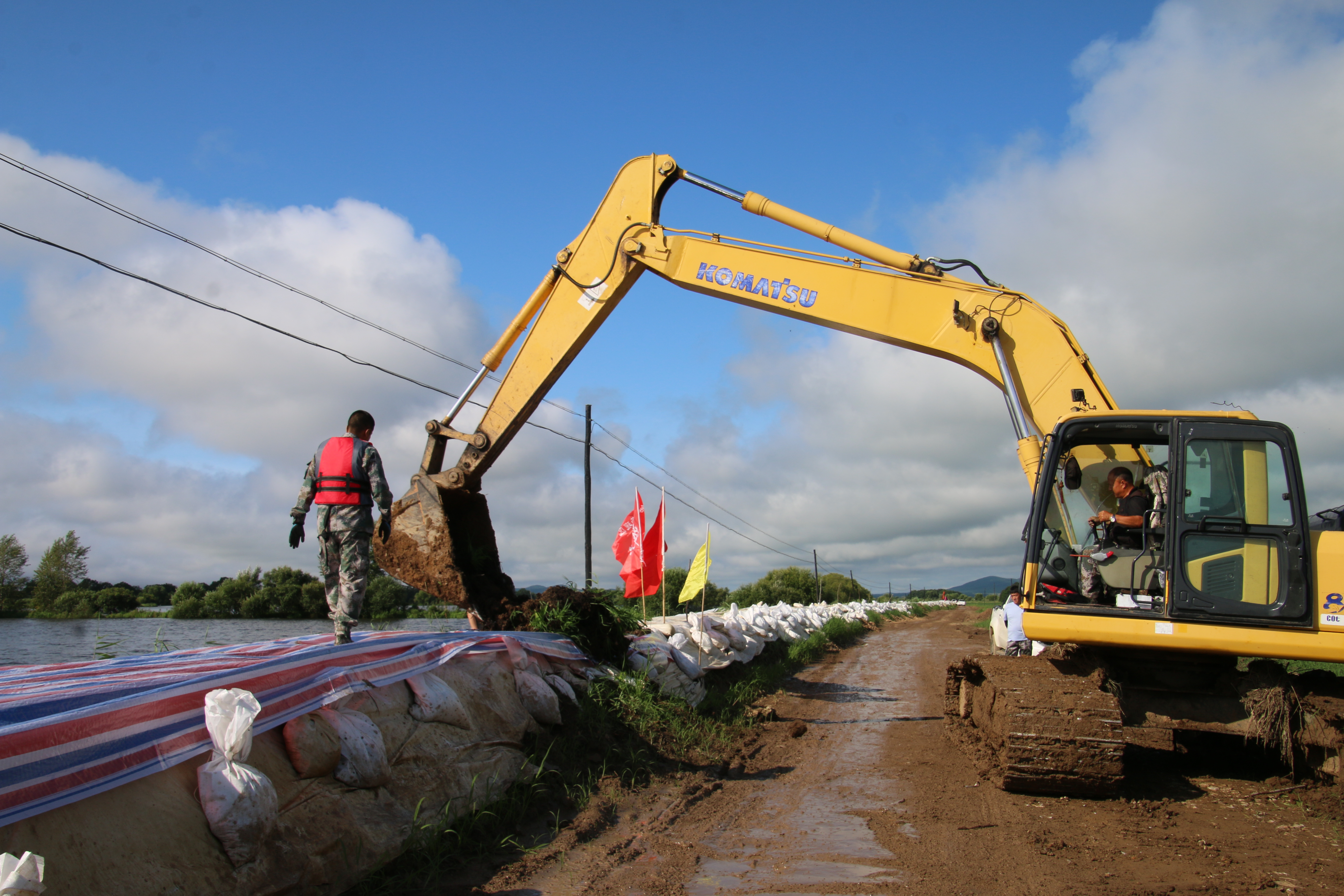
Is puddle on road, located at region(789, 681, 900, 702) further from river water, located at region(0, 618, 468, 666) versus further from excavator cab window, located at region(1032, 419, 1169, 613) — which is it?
excavator cab window, located at region(1032, 419, 1169, 613)

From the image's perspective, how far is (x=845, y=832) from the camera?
448 cm

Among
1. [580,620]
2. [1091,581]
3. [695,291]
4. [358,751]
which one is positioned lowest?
[358,751]

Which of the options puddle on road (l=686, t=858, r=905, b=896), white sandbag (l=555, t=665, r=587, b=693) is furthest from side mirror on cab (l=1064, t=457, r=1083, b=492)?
white sandbag (l=555, t=665, r=587, b=693)

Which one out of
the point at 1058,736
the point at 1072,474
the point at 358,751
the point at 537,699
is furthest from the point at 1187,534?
the point at 358,751

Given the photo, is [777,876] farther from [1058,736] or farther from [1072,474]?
[1072,474]

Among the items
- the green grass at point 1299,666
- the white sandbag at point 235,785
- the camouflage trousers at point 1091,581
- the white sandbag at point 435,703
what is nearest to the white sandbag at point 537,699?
the white sandbag at point 435,703

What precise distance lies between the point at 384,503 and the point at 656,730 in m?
2.78

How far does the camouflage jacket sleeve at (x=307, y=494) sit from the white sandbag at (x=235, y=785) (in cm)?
271

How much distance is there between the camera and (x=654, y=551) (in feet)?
33.0

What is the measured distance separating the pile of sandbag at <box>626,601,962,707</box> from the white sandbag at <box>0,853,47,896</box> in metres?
5.23

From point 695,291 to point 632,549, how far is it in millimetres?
3821

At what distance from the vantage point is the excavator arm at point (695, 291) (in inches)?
254

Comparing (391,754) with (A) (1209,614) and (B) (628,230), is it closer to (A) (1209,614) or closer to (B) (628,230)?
(A) (1209,614)

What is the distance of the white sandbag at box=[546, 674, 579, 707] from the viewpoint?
6016 mm
